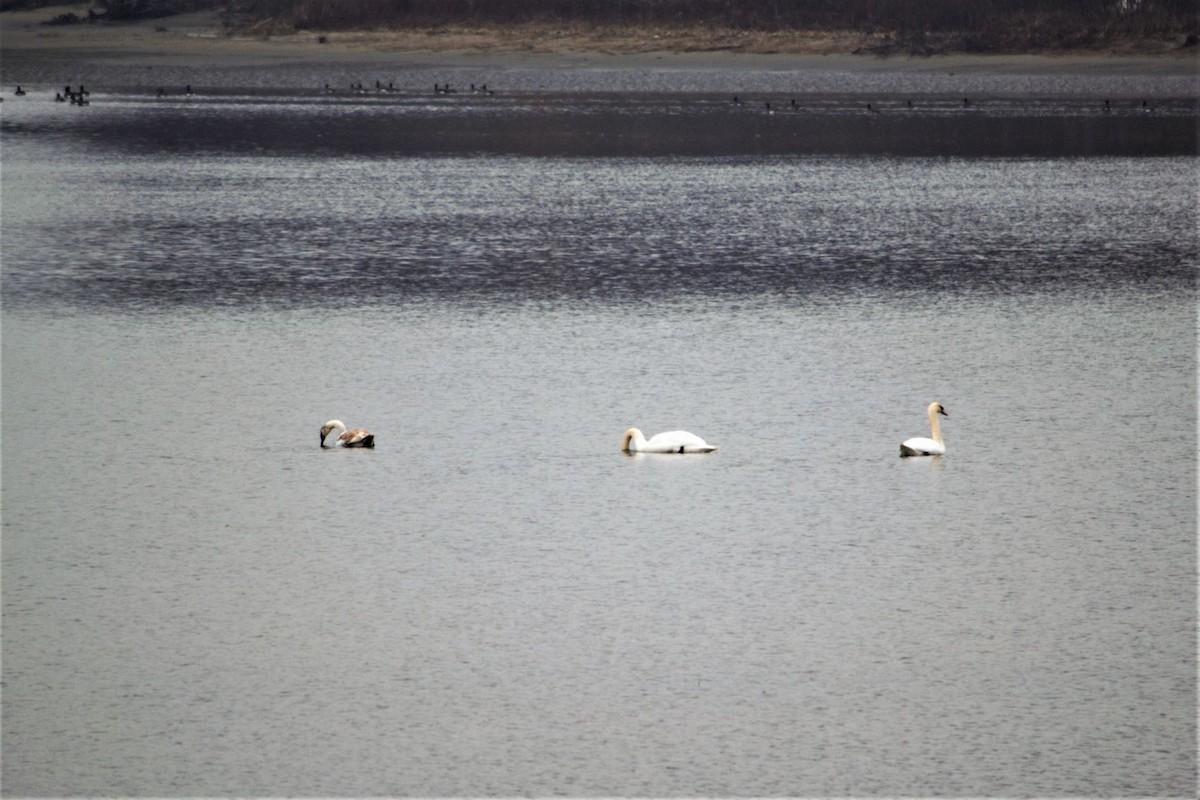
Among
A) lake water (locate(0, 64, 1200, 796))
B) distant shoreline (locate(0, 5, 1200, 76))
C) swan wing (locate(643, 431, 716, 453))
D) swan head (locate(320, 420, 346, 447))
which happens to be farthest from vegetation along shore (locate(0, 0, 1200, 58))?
swan head (locate(320, 420, 346, 447))

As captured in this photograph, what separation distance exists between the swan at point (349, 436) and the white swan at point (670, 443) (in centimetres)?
166

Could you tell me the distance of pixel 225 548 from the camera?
10.3 metres

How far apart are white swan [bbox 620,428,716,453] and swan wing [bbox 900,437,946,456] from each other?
1235mm

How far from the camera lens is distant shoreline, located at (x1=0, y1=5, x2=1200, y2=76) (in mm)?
92125

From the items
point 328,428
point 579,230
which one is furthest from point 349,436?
point 579,230

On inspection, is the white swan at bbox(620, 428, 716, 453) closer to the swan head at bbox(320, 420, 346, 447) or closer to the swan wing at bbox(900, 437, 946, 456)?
the swan wing at bbox(900, 437, 946, 456)

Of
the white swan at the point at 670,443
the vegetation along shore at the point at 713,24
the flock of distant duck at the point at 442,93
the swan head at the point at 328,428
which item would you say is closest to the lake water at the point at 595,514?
the swan head at the point at 328,428

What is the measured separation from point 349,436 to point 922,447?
3686 mm

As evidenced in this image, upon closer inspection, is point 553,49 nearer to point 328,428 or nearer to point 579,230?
point 579,230

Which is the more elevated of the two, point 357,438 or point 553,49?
point 553,49

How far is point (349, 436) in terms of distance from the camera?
12.5 m

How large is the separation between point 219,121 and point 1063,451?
46.2 meters

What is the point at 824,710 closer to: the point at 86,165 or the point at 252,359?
the point at 252,359

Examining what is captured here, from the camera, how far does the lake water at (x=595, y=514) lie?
763 cm
